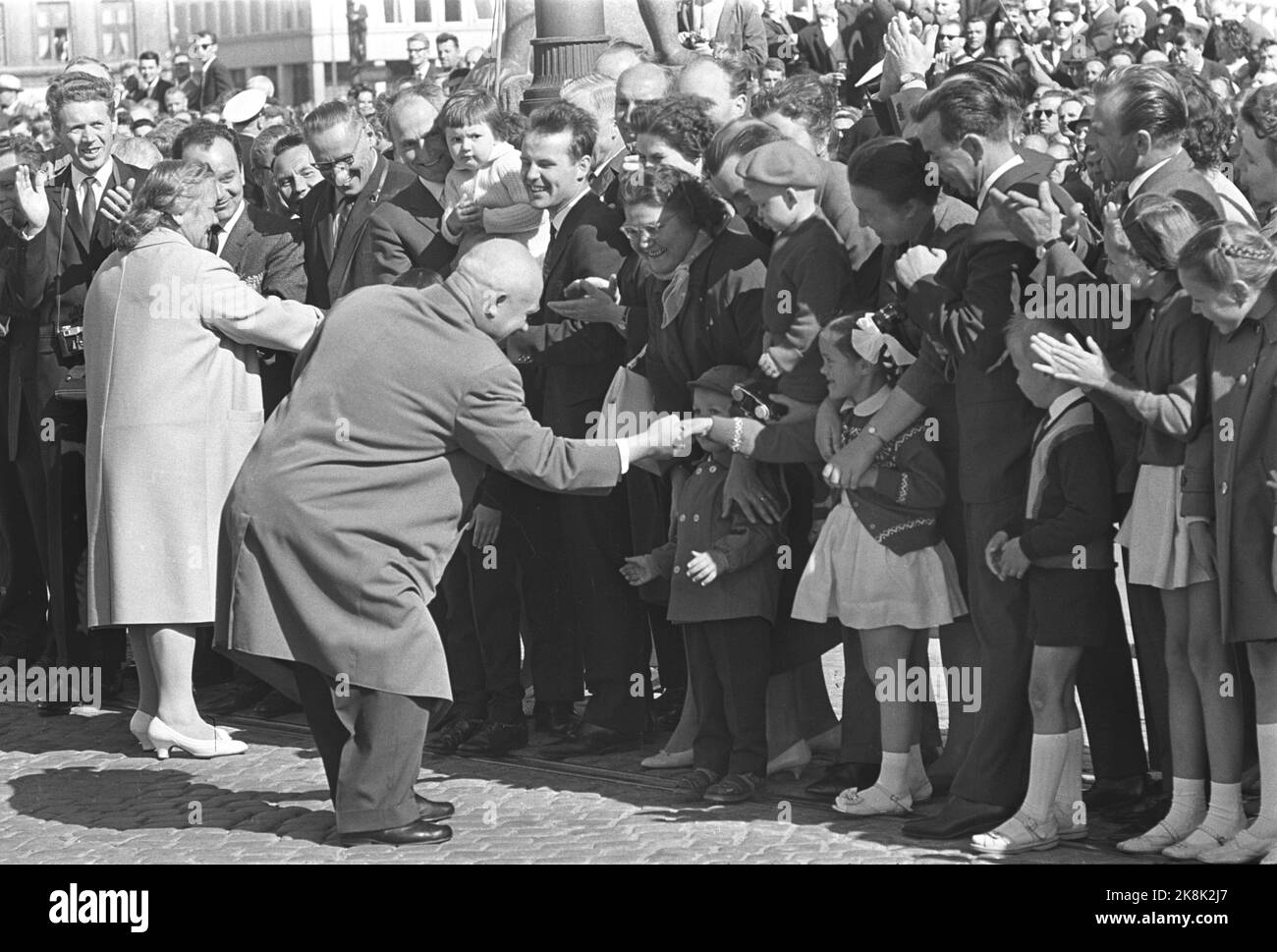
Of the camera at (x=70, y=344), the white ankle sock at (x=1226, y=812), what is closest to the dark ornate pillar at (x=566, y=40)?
the camera at (x=70, y=344)

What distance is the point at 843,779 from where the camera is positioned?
6992 mm

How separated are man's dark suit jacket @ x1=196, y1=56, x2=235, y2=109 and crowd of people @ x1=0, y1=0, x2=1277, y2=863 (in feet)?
29.9

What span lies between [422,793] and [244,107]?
846cm

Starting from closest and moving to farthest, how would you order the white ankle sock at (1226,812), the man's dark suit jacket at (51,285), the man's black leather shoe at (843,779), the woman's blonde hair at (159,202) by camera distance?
the white ankle sock at (1226,812)
the man's black leather shoe at (843,779)
the woman's blonde hair at (159,202)
the man's dark suit jacket at (51,285)

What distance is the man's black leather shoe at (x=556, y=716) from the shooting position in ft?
26.1

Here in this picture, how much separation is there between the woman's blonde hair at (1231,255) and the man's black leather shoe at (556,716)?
127 inches

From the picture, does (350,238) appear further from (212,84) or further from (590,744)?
(212,84)

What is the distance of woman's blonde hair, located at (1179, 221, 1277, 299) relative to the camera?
5652mm

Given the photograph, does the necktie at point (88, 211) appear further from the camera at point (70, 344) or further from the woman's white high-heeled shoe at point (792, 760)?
the woman's white high-heeled shoe at point (792, 760)

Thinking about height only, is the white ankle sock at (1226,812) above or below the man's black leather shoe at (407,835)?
above

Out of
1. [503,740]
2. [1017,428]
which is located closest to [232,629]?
[503,740]

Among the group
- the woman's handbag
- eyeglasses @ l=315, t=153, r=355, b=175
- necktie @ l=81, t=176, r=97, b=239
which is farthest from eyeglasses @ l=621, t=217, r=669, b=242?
necktie @ l=81, t=176, r=97, b=239

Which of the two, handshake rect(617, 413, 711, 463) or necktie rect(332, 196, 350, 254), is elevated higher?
necktie rect(332, 196, 350, 254)

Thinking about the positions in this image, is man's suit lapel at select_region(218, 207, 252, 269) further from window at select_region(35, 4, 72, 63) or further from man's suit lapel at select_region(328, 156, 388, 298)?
window at select_region(35, 4, 72, 63)
